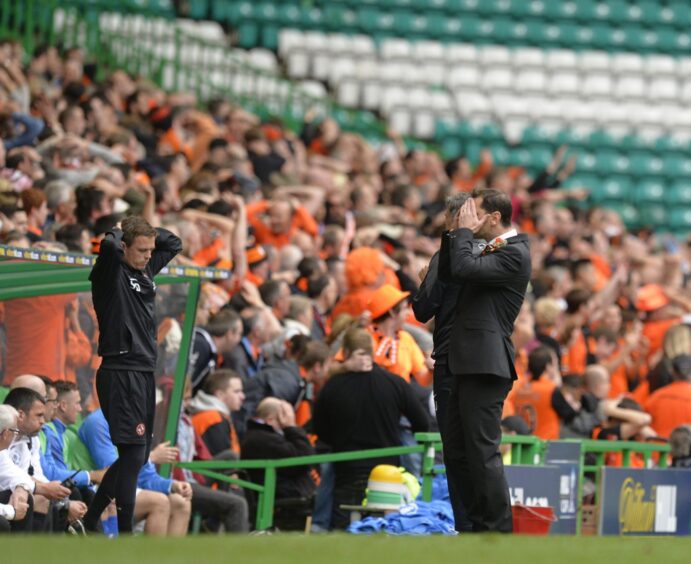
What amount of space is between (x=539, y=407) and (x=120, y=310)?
4744 mm

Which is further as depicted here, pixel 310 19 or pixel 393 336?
pixel 310 19

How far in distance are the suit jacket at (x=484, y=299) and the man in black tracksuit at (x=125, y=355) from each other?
160cm

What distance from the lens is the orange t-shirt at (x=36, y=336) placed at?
919 centimetres

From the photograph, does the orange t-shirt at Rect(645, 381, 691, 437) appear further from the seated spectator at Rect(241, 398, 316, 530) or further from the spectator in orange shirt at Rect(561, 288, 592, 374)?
the seated spectator at Rect(241, 398, 316, 530)

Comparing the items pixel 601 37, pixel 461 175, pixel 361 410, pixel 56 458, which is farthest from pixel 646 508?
pixel 601 37

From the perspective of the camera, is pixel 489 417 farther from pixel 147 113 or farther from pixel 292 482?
pixel 147 113

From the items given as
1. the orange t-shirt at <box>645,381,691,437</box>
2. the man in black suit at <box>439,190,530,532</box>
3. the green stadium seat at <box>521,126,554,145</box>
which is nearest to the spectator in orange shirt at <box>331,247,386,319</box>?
the orange t-shirt at <box>645,381,691,437</box>

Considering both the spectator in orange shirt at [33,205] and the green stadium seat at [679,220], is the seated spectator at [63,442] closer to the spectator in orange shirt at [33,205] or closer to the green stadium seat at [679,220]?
the spectator in orange shirt at [33,205]

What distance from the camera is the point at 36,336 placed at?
938cm

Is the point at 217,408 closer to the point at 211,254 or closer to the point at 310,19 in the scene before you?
the point at 211,254

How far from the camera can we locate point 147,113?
703 inches

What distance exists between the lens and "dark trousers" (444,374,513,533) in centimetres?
Result: 738

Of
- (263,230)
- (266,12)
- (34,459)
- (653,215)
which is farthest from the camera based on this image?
(266,12)

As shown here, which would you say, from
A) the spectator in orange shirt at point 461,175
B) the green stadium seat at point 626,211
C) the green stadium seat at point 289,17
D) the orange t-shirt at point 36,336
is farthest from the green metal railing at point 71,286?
the green stadium seat at point 289,17
